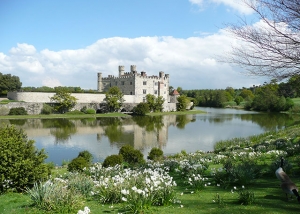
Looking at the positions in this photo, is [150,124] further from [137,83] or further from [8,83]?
[8,83]

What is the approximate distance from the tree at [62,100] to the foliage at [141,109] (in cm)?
1184

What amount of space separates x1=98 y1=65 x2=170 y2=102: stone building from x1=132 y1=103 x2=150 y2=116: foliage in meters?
6.68

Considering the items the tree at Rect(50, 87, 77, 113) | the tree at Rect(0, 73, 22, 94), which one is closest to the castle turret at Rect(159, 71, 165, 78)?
the tree at Rect(50, 87, 77, 113)

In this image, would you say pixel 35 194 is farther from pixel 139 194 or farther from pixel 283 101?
pixel 283 101

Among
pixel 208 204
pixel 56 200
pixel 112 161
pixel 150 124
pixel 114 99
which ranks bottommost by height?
pixel 150 124

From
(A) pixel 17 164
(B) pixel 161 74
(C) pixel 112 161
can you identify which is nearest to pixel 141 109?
(B) pixel 161 74

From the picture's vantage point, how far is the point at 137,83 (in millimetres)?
62531

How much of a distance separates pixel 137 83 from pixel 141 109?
359 inches

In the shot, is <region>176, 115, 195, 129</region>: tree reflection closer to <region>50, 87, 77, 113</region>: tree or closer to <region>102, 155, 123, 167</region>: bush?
<region>50, 87, 77, 113</region>: tree

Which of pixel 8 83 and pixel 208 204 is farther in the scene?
pixel 8 83

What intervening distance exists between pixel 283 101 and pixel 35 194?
7644cm

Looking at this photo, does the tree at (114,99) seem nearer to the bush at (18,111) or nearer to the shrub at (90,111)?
the shrub at (90,111)

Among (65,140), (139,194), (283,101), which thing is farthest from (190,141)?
(283,101)

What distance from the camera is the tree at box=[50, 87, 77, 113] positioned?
51209 millimetres
